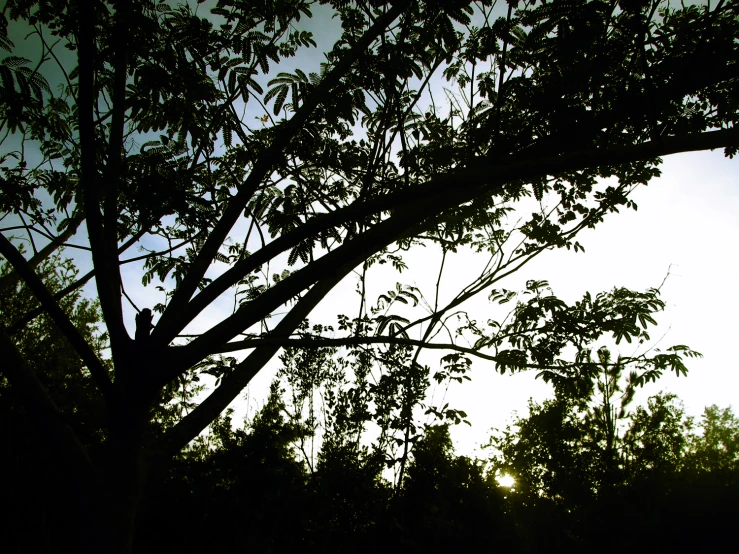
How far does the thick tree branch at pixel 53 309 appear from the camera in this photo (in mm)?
2455

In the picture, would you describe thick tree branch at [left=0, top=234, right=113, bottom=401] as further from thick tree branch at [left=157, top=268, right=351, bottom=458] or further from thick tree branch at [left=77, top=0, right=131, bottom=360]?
thick tree branch at [left=157, top=268, right=351, bottom=458]

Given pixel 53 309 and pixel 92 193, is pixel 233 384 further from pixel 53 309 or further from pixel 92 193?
pixel 92 193

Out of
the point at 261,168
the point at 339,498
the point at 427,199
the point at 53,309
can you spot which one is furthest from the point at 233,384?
the point at 339,498

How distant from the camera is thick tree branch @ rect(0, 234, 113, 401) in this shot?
2455 millimetres

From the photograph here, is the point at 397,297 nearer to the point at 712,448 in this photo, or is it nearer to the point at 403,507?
the point at 403,507

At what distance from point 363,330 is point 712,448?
37.3 meters

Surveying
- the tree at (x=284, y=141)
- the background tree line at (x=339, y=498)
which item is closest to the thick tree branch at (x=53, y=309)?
the tree at (x=284, y=141)

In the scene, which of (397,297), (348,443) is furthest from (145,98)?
(348,443)

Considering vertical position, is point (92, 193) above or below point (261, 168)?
below

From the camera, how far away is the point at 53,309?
2.51 m

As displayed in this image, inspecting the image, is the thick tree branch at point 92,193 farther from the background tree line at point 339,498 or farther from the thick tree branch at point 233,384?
the background tree line at point 339,498

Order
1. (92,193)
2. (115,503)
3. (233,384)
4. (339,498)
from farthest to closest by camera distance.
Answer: (339,498) → (233,384) → (92,193) → (115,503)

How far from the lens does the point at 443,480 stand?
8.14m

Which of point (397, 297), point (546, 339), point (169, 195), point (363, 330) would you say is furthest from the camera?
point (363, 330)
